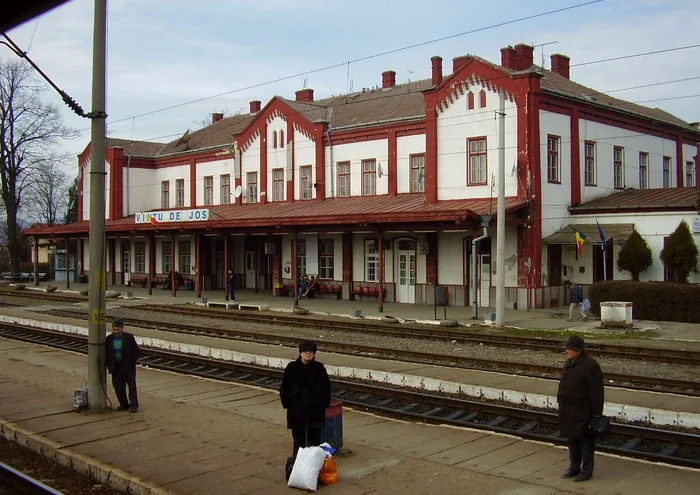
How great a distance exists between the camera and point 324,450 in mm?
7043

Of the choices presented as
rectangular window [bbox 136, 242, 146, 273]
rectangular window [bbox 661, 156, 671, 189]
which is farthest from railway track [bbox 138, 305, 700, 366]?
rectangular window [bbox 661, 156, 671, 189]

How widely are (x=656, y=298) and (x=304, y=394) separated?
19144 millimetres

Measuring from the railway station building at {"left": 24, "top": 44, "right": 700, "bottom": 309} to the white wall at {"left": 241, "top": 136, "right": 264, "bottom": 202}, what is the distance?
11 centimetres

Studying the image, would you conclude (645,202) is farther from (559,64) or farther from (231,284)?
(231,284)

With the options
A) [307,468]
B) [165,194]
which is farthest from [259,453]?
[165,194]

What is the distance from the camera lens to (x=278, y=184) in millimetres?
38406

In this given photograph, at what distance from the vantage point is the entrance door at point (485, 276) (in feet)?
93.6

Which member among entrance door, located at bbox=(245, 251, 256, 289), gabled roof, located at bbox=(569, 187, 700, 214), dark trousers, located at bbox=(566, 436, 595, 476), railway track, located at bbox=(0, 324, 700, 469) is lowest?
railway track, located at bbox=(0, 324, 700, 469)

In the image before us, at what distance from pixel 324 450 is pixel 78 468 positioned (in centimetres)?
289

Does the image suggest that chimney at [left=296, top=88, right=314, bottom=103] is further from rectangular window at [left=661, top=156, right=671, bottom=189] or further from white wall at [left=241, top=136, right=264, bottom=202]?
rectangular window at [left=661, top=156, right=671, bottom=189]

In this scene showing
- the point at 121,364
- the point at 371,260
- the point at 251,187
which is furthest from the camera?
the point at 251,187

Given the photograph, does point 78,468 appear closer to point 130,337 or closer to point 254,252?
point 130,337

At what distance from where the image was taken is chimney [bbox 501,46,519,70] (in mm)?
28922

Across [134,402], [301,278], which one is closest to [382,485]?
[134,402]
